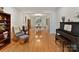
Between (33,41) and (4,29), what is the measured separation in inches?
60.6

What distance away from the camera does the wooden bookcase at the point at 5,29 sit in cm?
490

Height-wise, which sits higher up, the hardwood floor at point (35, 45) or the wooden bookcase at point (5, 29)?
the wooden bookcase at point (5, 29)

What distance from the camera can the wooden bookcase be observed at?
16.1 feet

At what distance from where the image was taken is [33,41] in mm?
5586

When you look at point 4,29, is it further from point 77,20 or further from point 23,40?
point 77,20

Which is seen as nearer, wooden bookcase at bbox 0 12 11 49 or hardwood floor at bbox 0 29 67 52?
hardwood floor at bbox 0 29 67 52

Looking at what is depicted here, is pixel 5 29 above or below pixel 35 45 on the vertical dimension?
above

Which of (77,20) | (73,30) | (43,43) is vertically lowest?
(43,43)

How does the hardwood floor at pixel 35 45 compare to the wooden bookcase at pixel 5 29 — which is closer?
the hardwood floor at pixel 35 45

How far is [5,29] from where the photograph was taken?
17.2ft

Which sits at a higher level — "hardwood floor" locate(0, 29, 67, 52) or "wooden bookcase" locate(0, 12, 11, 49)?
"wooden bookcase" locate(0, 12, 11, 49)
